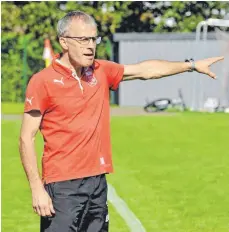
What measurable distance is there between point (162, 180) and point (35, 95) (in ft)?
24.6

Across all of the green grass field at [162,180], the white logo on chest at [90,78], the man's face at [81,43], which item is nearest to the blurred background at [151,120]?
the green grass field at [162,180]

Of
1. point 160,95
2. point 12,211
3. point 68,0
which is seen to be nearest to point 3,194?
point 12,211

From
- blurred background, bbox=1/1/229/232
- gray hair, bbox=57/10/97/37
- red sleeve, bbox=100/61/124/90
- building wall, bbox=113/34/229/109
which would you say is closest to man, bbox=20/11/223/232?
gray hair, bbox=57/10/97/37

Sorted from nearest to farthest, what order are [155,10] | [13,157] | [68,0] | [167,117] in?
[13,157] → [167,117] → [68,0] → [155,10]

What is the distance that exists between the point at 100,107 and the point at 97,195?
0.60 m

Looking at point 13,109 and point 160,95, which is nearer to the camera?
point 13,109

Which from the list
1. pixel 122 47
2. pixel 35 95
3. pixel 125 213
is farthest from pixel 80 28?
pixel 122 47

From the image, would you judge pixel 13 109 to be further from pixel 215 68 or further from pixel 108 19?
pixel 108 19

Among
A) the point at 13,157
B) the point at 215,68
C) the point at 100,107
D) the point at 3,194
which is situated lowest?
the point at 215,68

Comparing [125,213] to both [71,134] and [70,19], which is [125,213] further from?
[70,19]

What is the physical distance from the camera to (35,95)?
546 cm

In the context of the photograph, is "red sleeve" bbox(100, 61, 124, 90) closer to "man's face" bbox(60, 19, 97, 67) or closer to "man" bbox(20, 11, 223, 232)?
"man" bbox(20, 11, 223, 232)

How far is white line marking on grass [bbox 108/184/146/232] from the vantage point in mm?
9219

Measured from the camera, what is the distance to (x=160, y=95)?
1453 inches
